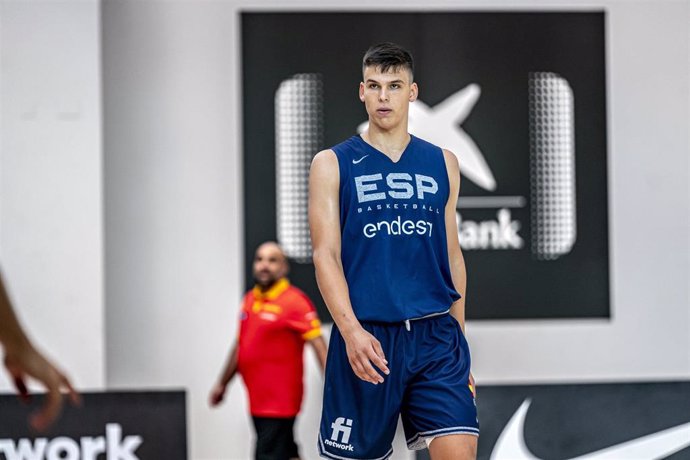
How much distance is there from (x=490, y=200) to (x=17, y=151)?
130 inches

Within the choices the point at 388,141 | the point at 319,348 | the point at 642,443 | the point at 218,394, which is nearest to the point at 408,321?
the point at 388,141

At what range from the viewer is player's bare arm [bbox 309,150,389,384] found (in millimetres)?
4238

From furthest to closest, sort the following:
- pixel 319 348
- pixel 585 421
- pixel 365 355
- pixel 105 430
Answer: pixel 319 348 → pixel 105 430 → pixel 585 421 → pixel 365 355

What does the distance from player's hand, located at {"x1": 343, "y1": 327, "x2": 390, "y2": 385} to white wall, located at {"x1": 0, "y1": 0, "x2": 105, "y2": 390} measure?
4651mm

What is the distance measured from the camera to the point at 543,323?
9430 millimetres

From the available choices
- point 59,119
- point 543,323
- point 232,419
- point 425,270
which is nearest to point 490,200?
point 543,323

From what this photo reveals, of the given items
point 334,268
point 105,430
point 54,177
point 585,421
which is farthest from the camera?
point 54,177

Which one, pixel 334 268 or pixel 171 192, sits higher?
pixel 171 192

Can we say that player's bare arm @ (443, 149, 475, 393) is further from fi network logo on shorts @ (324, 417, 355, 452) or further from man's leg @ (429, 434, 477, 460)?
fi network logo on shorts @ (324, 417, 355, 452)

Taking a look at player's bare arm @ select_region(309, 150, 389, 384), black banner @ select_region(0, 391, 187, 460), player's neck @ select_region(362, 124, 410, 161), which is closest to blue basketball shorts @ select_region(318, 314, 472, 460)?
player's bare arm @ select_region(309, 150, 389, 384)

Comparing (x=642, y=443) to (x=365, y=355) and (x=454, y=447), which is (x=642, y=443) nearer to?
(x=454, y=447)

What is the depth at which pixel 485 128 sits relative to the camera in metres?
9.34

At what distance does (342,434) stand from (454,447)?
41cm

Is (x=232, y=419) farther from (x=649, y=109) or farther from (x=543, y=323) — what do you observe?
(x=649, y=109)
